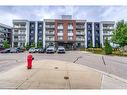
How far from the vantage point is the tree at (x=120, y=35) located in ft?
127

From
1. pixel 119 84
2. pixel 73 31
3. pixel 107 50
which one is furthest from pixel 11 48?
pixel 119 84

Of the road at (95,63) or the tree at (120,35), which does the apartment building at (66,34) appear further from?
the road at (95,63)

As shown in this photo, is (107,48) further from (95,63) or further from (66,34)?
(66,34)

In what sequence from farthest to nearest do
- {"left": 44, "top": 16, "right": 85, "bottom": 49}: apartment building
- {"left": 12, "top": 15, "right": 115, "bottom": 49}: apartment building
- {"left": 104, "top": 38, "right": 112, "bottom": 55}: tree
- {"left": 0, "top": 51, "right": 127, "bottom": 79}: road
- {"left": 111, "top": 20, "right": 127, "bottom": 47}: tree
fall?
1. {"left": 44, "top": 16, "right": 85, "bottom": 49}: apartment building
2. {"left": 111, "top": 20, "right": 127, "bottom": 47}: tree
3. {"left": 12, "top": 15, "right": 115, "bottom": 49}: apartment building
4. {"left": 104, "top": 38, "right": 112, "bottom": 55}: tree
5. {"left": 0, "top": 51, "right": 127, "bottom": 79}: road

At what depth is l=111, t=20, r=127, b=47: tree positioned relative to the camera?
38.8m

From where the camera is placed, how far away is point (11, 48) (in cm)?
2833

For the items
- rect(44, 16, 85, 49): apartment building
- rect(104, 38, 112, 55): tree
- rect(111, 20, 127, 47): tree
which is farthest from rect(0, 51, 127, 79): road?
rect(44, 16, 85, 49): apartment building

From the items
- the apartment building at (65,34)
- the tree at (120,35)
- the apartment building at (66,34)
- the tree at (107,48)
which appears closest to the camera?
the tree at (107,48)

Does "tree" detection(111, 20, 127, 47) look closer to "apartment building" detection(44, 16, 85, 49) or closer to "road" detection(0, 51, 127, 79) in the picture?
"apartment building" detection(44, 16, 85, 49)

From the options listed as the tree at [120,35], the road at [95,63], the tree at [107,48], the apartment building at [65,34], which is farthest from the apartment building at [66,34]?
the road at [95,63]

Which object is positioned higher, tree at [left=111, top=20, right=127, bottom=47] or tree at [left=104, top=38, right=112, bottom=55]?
tree at [left=111, top=20, right=127, bottom=47]

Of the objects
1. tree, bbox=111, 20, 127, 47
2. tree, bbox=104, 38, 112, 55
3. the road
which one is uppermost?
tree, bbox=111, 20, 127, 47
